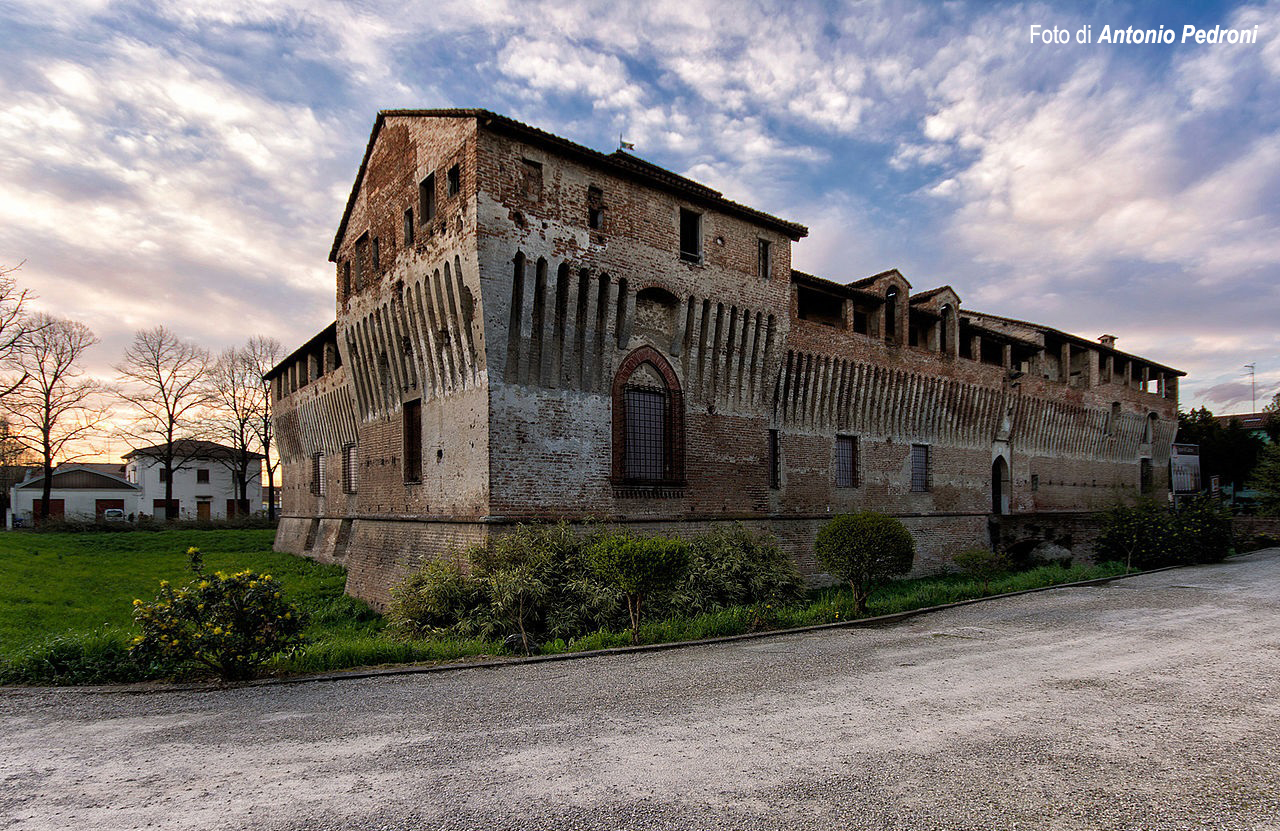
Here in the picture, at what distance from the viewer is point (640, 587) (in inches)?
426

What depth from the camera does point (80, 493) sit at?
5581cm

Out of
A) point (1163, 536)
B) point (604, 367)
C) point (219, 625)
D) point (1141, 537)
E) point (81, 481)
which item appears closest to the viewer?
point (219, 625)

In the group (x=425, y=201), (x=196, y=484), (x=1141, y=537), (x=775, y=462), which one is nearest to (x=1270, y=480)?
(x=1141, y=537)

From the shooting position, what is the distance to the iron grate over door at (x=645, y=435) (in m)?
16.0

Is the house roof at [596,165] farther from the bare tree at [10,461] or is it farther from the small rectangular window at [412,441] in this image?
the bare tree at [10,461]

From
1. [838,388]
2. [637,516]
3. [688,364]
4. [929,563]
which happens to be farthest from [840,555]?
[929,563]

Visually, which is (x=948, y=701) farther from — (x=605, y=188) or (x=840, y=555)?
(x=605, y=188)

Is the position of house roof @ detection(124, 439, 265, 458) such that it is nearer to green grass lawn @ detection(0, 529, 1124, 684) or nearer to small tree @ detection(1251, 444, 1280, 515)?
green grass lawn @ detection(0, 529, 1124, 684)

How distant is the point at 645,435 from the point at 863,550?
→ 222 inches

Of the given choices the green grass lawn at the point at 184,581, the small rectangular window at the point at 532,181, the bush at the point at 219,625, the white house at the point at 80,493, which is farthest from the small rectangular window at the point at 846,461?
the white house at the point at 80,493

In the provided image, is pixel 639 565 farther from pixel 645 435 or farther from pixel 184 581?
pixel 184 581

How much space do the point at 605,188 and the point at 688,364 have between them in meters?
4.65

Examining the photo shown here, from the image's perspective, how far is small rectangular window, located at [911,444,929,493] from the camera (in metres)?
24.3

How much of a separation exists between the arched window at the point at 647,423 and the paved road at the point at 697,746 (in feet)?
21.6
